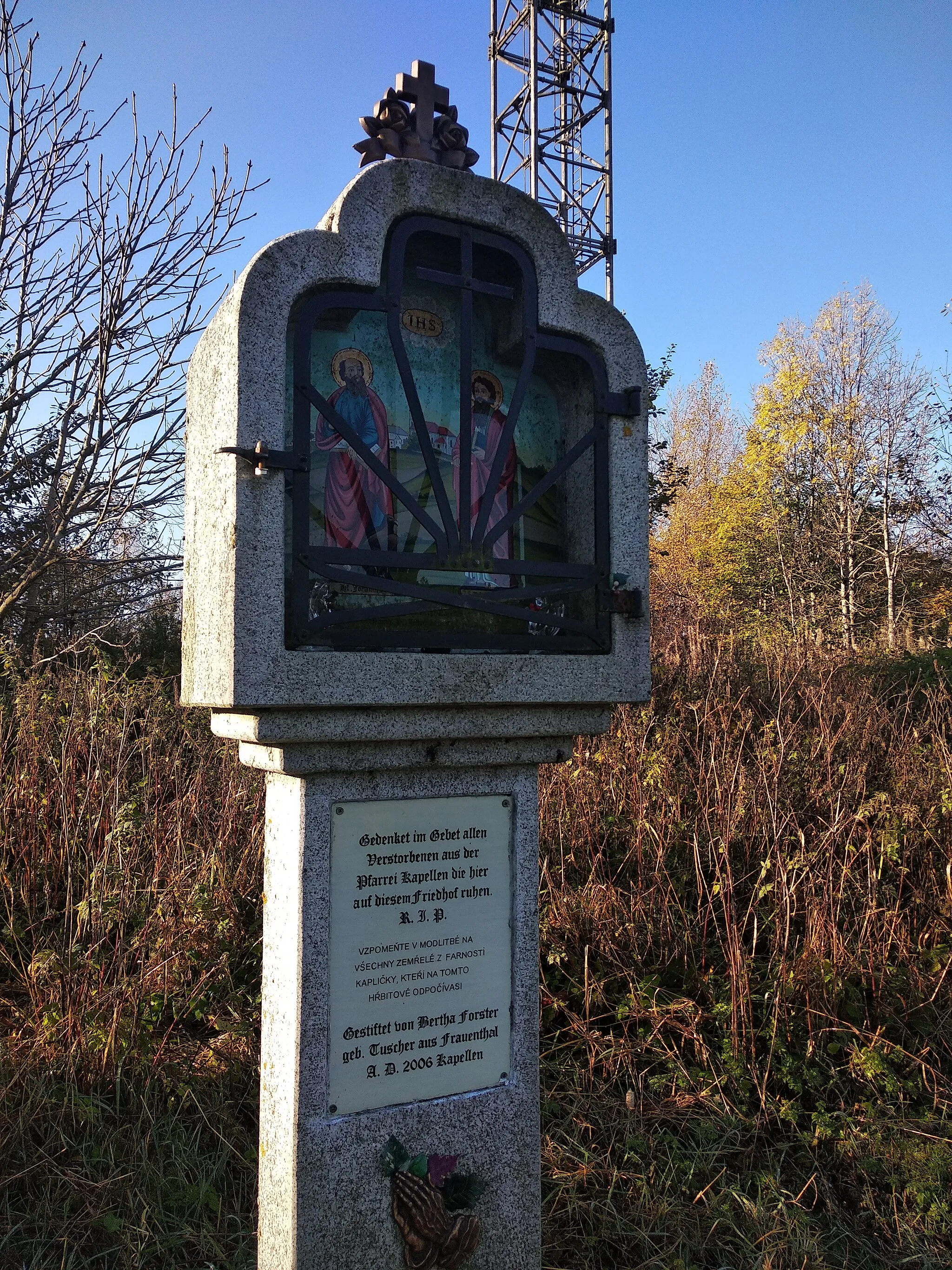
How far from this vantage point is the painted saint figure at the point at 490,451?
2.31 metres

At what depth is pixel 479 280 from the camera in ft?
7.16

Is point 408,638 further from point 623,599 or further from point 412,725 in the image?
point 623,599

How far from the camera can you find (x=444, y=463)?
2.24 m

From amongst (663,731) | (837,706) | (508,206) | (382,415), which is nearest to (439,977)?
(382,415)

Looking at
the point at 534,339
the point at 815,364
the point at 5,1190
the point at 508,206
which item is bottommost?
the point at 5,1190

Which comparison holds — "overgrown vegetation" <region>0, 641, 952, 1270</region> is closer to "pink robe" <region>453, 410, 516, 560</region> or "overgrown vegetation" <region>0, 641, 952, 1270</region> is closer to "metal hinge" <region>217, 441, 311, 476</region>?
"pink robe" <region>453, 410, 516, 560</region>

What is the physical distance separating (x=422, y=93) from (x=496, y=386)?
2.41ft

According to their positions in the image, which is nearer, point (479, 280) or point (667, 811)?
point (479, 280)

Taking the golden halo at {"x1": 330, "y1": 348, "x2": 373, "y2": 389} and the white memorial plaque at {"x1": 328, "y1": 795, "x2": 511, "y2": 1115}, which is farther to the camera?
the golden halo at {"x1": 330, "y1": 348, "x2": 373, "y2": 389}

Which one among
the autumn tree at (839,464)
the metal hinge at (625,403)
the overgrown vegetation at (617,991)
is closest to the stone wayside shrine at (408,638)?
the metal hinge at (625,403)

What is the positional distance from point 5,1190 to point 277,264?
2.79 metres

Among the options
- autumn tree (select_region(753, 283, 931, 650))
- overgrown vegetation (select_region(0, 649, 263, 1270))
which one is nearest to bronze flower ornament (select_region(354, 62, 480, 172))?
overgrown vegetation (select_region(0, 649, 263, 1270))

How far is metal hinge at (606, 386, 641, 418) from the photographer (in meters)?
2.30

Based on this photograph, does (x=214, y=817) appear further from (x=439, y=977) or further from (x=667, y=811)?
(x=439, y=977)
